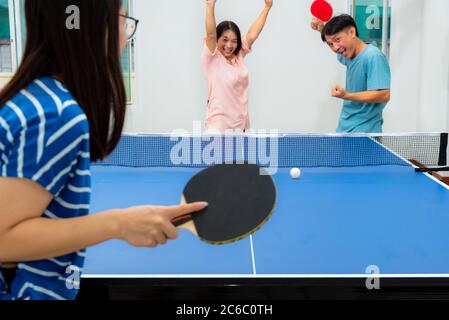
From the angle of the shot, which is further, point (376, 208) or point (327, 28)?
point (327, 28)

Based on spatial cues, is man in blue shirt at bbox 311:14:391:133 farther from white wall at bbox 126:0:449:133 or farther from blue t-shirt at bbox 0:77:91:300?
blue t-shirt at bbox 0:77:91:300

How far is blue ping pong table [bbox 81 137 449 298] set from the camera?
137 centimetres

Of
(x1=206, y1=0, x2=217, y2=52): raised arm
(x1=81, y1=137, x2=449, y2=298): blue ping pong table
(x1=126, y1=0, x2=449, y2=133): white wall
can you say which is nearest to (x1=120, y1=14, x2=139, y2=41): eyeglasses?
(x1=81, y1=137, x2=449, y2=298): blue ping pong table

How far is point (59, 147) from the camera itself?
713 mm

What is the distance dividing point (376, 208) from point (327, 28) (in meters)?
1.44

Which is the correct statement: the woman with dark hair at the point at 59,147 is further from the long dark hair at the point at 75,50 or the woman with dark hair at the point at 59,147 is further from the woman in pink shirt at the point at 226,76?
the woman in pink shirt at the point at 226,76

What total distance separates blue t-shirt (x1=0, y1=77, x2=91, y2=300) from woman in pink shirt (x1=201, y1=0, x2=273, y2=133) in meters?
2.68

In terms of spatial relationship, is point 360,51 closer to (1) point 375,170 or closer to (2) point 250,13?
(1) point 375,170

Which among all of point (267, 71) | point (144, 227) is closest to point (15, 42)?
point (267, 71)

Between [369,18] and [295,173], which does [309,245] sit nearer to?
[295,173]

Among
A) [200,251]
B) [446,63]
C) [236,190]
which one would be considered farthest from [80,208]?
[446,63]

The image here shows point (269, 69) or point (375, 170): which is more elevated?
point (269, 69)

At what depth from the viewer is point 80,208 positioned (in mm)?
814

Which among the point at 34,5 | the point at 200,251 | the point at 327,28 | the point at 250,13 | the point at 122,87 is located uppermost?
the point at 250,13
